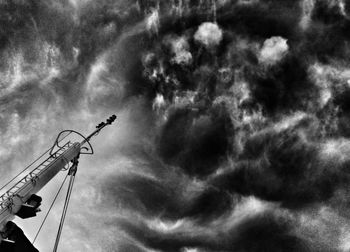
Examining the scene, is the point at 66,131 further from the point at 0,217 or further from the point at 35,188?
the point at 0,217

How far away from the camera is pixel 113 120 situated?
33.8 meters

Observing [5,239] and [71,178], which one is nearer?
[5,239]

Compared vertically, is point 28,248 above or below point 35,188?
below

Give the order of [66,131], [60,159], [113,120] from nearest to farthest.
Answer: [60,159], [66,131], [113,120]

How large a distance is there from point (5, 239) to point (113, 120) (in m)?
19.2

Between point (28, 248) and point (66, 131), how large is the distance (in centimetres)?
935

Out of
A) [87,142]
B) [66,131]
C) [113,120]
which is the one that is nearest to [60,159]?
[66,131]

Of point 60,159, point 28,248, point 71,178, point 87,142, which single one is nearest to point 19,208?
point 28,248

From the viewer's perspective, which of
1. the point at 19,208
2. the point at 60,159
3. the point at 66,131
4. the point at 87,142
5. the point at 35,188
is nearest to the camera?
the point at 19,208

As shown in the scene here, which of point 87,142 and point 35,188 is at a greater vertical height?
point 87,142

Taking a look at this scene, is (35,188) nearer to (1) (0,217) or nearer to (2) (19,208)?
(2) (19,208)

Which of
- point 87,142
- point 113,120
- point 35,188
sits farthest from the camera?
point 113,120

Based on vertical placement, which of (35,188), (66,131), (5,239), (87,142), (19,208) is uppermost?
(87,142)

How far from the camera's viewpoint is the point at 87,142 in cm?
2678
